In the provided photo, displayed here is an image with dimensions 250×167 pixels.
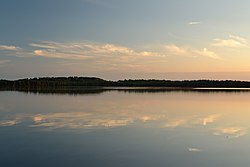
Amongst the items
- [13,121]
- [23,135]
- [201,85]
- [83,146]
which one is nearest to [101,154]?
[83,146]

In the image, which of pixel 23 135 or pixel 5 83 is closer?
pixel 23 135

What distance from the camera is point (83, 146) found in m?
7.45

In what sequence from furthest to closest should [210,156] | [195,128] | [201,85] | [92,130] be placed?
[201,85]
[195,128]
[92,130]
[210,156]

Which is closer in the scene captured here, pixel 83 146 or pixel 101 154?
pixel 101 154

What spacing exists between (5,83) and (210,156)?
6858 cm

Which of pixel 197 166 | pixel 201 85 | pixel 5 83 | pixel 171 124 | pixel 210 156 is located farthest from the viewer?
pixel 201 85

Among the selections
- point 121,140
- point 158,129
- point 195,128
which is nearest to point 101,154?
point 121,140

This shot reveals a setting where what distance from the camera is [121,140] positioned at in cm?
824

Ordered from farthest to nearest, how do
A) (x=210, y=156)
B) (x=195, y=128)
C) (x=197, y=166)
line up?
1. (x=195, y=128)
2. (x=210, y=156)
3. (x=197, y=166)

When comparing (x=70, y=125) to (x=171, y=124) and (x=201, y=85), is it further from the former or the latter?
(x=201, y=85)

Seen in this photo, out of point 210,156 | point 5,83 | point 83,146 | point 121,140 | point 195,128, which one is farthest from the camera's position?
point 5,83

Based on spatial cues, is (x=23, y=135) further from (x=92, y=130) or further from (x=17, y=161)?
(x=17, y=161)

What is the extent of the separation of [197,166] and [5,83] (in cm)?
6908

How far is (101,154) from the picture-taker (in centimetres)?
670
